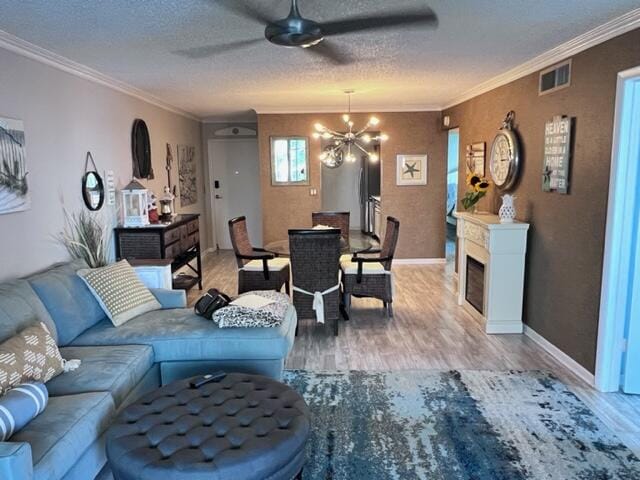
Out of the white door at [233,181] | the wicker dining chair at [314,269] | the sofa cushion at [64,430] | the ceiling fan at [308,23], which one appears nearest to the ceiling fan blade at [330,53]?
the ceiling fan at [308,23]

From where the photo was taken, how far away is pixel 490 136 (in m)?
5.15

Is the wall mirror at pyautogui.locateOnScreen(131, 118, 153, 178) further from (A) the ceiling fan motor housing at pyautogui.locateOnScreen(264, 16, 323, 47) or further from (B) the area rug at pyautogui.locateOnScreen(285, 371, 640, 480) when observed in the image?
(A) the ceiling fan motor housing at pyautogui.locateOnScreen(264, 16, 323, 47)

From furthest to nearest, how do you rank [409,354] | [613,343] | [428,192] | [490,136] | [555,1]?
[428,192], [490,136], [409,354], [613,343], [555,1]

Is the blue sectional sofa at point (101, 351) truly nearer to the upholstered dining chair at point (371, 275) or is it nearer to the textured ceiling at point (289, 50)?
the upholstered dining chair at point (371, 275)

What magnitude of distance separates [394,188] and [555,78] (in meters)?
3.66

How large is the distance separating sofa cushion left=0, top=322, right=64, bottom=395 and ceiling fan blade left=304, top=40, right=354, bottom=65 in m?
2.46

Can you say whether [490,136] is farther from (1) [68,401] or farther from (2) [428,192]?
(1) [68,401]

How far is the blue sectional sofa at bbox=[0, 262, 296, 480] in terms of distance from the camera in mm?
1999

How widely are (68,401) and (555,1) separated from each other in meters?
3.13

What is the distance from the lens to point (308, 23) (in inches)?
82.0

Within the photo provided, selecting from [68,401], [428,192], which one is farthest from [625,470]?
[428,192]

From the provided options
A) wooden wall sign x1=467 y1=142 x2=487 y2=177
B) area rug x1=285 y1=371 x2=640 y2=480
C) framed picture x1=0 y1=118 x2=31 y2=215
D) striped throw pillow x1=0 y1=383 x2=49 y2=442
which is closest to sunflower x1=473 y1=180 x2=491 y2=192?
wooden wall sign x1=467 y1=142 x2=487 y2=177

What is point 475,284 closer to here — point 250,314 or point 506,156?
point 506,156

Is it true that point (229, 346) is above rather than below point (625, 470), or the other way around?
above
